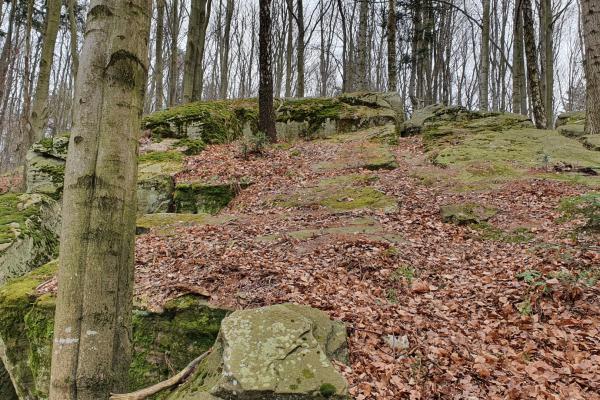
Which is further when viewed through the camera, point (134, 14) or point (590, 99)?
point (590, 99)

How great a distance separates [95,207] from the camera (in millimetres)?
2129

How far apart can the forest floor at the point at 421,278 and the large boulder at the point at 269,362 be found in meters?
0.42

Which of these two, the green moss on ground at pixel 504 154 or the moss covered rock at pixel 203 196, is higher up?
the green moss on ground at pixel 504 154

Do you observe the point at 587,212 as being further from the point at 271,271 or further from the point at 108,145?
the point at 108,145

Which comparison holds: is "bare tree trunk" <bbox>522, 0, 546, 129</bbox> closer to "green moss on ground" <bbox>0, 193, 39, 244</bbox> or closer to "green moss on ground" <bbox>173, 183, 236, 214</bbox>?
"green moss on ground" <bbox>173, 183, 236, 214</bbox>

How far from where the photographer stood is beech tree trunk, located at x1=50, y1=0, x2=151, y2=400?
2.11m

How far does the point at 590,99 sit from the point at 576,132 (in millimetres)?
2418

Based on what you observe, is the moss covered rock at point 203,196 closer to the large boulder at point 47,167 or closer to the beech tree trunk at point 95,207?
the large boulder at point 47,167

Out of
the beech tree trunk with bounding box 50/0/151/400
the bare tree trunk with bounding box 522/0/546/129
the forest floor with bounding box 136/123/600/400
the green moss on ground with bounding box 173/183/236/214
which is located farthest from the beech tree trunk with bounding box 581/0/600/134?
the beech tree trunk with bounding box 50/0/151/400

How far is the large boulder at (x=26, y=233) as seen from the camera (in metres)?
5.58

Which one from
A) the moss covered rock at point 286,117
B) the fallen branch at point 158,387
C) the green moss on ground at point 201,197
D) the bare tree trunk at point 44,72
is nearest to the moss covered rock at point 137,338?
the fallen branch at point 158,387

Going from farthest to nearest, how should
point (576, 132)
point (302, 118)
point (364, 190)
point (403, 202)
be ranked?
1. point (302, 118)
2. point (576, 132)
3. point (364, 190)
4. point (403, 202)

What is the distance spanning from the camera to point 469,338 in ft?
11.6

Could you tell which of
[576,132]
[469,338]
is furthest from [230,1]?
[469,338]
